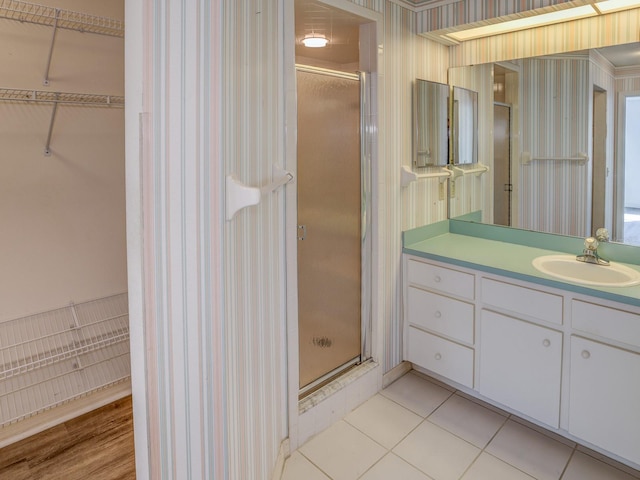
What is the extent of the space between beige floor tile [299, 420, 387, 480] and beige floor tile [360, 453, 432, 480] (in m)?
0.03

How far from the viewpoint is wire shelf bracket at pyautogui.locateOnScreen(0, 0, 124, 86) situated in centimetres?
193

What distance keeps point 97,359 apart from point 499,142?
105 inches

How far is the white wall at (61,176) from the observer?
2025 millimetres

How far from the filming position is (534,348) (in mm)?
2002

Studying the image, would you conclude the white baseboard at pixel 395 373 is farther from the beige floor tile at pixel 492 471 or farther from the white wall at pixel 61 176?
the white wall at pixel 61 176

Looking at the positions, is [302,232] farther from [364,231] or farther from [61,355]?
[61,355]

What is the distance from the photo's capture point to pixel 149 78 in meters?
0.75

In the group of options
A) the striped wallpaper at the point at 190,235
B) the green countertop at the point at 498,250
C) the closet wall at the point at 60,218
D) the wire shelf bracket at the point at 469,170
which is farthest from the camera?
the wire shelf bracket at the point at 469,170

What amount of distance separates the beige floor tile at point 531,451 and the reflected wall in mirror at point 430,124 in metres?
1.56

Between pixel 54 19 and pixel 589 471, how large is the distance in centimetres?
328

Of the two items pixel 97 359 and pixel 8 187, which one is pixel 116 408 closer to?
pixel 97 359

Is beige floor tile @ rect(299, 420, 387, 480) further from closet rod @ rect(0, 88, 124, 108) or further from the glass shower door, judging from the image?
closet rod @ rect(0, 88, 124, 108)

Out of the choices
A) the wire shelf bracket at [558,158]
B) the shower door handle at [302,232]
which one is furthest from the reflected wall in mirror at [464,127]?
the shower door handle at [302,232]

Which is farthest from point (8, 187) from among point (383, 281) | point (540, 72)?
point (540, 72)
